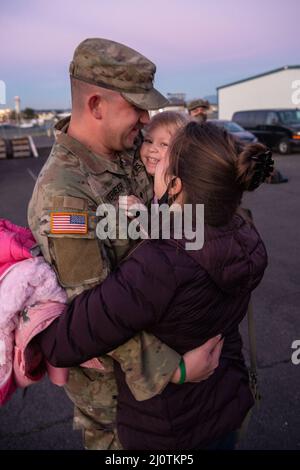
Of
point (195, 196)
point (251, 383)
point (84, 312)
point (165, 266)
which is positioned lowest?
point (251, 383)

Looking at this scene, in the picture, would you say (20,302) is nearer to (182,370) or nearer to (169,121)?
(182,370)

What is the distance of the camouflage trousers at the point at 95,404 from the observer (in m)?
1.71

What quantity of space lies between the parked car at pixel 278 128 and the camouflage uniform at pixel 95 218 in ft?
56.4

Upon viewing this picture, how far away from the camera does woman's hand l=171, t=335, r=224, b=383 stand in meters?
1.38

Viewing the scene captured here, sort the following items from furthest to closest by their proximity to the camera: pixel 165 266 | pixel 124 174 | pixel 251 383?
pixel 124 174
pixel 251 383
pixel 165 266

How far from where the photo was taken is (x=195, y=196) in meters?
1.29

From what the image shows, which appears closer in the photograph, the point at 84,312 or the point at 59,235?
the point at 84,312

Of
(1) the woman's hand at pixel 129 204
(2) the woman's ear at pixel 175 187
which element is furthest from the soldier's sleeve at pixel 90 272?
(2) the woman's ear at pixel 175 187

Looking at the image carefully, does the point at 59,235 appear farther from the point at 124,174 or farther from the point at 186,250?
the point at 124,174

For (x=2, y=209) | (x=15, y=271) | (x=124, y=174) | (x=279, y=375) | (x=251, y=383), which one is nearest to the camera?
(x=15, y=271)

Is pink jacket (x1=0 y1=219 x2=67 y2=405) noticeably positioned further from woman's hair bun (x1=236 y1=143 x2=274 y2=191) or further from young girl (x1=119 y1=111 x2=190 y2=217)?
young girl (x1=119 y1=111 x2=190 y2=217)
